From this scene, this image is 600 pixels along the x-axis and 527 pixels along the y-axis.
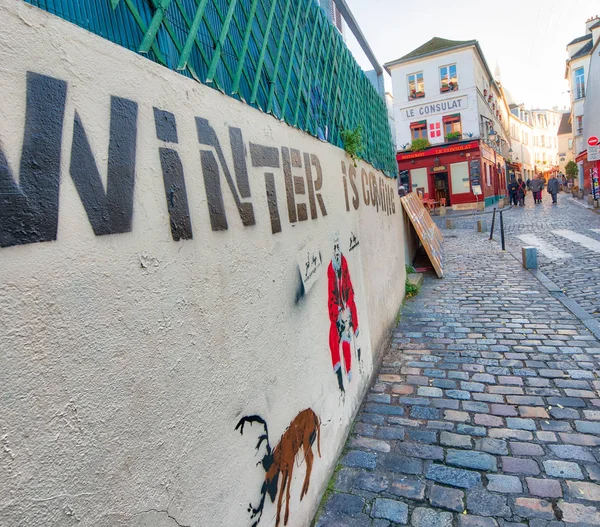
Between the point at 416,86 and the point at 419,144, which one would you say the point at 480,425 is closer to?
the point at 419,144

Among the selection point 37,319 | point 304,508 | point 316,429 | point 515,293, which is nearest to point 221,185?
point 37,319

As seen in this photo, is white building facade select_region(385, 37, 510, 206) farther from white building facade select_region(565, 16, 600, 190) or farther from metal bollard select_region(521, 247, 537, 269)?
metal bollard select_region(521, 247, 537, 269)

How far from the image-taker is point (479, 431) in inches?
127

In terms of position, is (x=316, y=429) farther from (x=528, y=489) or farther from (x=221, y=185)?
(x=221, y=185)

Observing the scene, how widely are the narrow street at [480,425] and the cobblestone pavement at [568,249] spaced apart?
0.32 metres

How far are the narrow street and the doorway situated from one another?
21.8 metres

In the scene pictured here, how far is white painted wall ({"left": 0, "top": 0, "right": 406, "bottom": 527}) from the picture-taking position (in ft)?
3.25

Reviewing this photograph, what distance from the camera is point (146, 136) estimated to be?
141cm

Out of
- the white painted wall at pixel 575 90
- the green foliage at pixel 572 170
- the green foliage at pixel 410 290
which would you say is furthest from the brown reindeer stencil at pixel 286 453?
the green foliage at pixel 572 170

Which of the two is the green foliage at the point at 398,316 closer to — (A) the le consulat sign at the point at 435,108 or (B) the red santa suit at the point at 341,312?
(B) the red santa suit at the point at 341,312

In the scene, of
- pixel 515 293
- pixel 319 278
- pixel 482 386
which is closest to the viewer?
pixel 319 278

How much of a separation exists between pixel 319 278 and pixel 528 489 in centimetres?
183

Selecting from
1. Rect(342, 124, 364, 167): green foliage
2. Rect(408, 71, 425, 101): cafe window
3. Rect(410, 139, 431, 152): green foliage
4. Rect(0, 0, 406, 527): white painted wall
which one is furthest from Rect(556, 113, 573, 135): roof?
Rect(0, 0, 406, 527): white painted wall

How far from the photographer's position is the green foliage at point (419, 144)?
1041 inches
